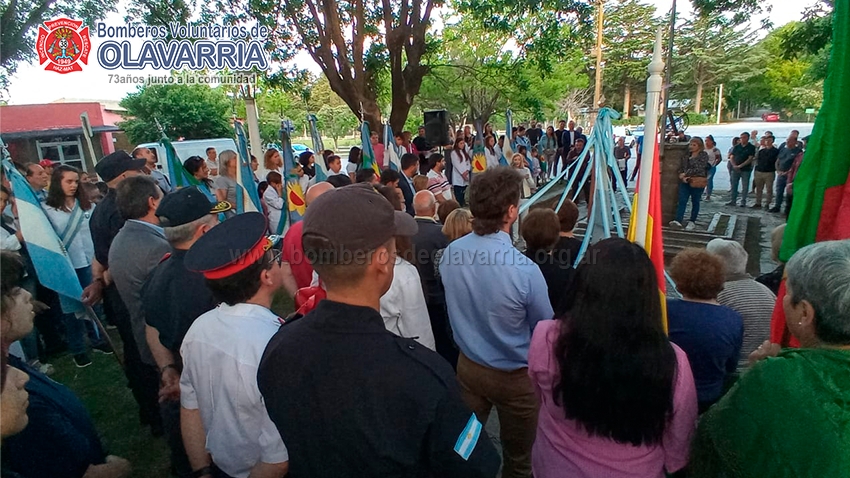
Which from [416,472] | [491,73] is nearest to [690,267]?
[416,472]

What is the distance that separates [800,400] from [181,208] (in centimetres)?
247

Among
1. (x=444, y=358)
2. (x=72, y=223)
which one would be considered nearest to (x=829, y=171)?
(x=444, y=358)

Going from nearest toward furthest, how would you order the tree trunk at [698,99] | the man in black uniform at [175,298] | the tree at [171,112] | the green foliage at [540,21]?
the man in black uniform at [175,298] < the green foliage at [540,21] < the tree at [171,112] < the tree trunk at [698,99]

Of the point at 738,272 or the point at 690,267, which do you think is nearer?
the point at 690,267

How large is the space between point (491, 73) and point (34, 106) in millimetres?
23183

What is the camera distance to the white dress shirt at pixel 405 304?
2334 mm

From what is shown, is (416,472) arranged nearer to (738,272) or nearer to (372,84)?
(738,272)

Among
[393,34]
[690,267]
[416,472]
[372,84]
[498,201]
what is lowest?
[416,472]

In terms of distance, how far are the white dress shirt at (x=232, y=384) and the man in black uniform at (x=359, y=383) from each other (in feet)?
1.44

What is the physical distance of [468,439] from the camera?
3.75 ft

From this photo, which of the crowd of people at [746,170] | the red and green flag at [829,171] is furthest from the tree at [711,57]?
the red and green flag at [829,171]

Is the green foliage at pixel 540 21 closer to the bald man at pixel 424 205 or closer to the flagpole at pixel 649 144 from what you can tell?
the bald man at pixel 424 205

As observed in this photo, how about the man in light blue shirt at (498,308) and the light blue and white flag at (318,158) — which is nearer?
the man in light blue shirt at (498,308)

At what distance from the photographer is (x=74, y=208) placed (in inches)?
180
